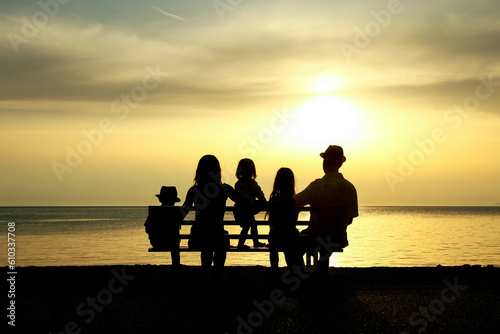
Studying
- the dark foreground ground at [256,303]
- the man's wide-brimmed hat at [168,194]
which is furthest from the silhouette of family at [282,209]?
the man's wide-brimmed hat at [168,194]

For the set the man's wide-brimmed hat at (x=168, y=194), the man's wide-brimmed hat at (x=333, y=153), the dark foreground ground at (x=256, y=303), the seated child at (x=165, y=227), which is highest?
the man's wide-brimmed hat at (x=333, y=153)

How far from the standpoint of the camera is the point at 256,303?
763 centimetres

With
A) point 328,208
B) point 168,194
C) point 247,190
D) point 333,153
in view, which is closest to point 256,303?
point 328,208

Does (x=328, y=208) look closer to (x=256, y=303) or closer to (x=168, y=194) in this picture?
(x=256, y=303)

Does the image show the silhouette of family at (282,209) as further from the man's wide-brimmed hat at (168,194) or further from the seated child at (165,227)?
the man's wide-brimmed hat at (168,194)

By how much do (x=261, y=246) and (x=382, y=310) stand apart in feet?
9.65

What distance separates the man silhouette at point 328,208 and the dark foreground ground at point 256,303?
24.0 inches

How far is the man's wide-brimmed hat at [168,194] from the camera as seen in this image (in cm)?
1057

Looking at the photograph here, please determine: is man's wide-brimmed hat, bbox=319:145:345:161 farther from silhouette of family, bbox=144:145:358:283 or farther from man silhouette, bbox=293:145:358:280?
man silhouette, bbox=293:145:358:280

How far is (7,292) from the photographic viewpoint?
9.00m

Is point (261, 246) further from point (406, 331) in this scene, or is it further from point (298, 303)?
point (406, 331)

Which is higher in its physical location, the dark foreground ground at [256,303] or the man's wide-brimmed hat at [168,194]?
the man's wide-brimmed hat at [168,194]

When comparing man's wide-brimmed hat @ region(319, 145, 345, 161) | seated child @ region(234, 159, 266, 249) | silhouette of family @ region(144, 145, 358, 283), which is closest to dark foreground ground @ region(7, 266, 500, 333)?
silhouette of family @ region(144, 145, 358, 283)

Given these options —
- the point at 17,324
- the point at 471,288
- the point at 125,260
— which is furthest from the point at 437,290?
the point at 125,260
